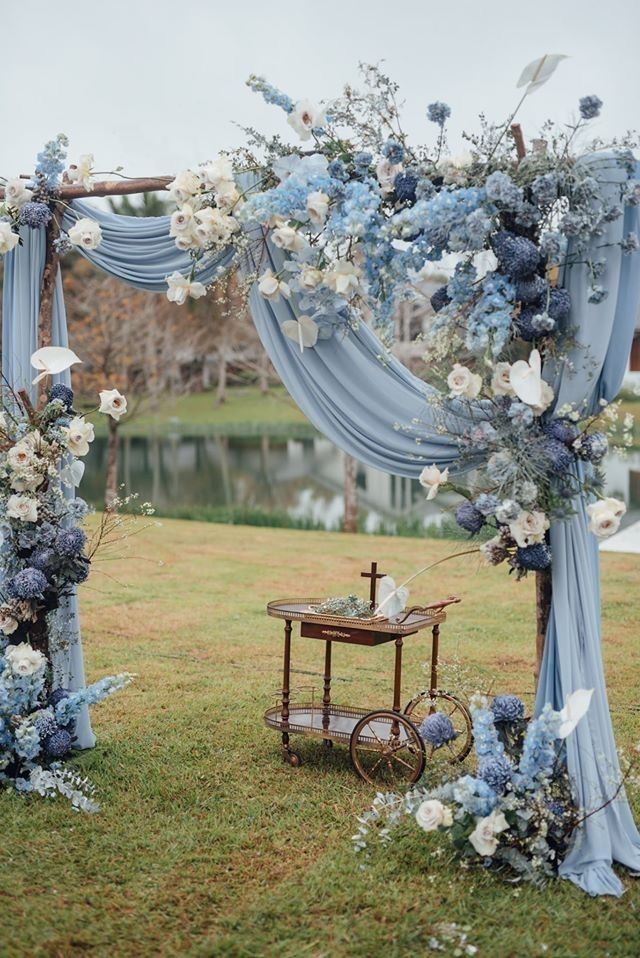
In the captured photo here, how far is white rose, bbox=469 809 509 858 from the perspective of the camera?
Result: 328 cm

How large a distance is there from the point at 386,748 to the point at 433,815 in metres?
0.89

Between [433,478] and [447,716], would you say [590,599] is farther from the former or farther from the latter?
[447,716]

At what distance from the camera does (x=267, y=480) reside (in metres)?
19.0

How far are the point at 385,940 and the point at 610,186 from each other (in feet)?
8.36

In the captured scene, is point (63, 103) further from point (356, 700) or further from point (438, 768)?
point (438, 768)

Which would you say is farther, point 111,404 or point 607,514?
point 111,404

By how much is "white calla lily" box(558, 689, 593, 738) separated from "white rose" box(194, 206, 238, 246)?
212 cm

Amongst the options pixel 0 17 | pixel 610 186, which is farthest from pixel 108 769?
pixel 0 17

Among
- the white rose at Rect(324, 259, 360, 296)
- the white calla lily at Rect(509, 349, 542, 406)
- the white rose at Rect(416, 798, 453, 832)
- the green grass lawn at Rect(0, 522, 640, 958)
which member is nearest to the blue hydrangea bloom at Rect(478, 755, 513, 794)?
the white rose at Rect(416, 798, 453, 832)

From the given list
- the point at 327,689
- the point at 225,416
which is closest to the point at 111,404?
the point at 327,689

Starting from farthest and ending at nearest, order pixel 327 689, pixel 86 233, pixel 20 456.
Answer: pixel 327 689 → pixel 86 233 → pixel 20 456

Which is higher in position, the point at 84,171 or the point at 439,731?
the point at 84,171

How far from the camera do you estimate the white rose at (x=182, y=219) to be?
12.4ft

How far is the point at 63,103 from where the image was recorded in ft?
45.0
